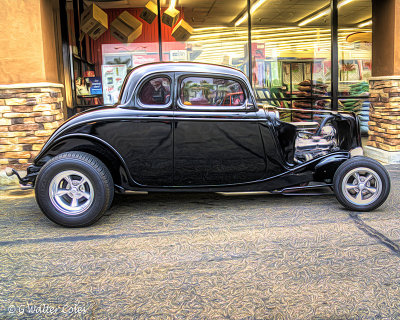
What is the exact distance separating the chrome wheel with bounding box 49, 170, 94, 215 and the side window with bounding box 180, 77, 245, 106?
1.30 metres

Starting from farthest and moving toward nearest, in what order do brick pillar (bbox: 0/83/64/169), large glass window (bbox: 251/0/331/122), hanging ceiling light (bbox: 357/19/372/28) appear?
hanging ceiling light (bbox: 357/19/372/28)
large glass window (bbox: 251/0/331/122)
brick pillar (bbox: 0/83/64/169)

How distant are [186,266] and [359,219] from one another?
6.55ft

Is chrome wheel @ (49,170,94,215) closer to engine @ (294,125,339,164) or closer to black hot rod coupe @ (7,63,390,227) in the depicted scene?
black hot rod coupe @ (7,63,390,227)

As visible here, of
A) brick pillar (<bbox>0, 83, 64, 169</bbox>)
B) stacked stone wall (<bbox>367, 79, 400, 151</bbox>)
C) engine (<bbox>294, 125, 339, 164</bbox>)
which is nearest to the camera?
engine (<bbox>294, 125, 339, 164</bbox>)

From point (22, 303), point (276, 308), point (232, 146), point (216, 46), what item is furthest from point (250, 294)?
point (216, 46)

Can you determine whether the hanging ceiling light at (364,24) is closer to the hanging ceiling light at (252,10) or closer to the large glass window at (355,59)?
the large glass window at (355,59)

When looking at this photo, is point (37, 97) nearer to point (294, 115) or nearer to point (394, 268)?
point (294, 115)

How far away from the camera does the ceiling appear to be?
334 inches

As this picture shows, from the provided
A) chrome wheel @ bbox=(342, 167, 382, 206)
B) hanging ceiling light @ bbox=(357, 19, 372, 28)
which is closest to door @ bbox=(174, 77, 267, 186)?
chrome wheel @ bbox=(342, 167, 382, 206)

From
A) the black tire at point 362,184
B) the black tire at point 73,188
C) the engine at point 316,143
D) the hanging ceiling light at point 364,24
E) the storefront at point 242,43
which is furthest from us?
the hanging ceiling light at point 364,24

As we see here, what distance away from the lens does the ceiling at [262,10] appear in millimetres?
8477

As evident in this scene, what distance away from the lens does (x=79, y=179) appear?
3896mm

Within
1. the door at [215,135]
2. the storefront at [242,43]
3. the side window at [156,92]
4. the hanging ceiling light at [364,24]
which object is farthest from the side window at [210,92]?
the hanging ceiling light at [364,24]

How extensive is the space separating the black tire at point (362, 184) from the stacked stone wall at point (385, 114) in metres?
3.02
